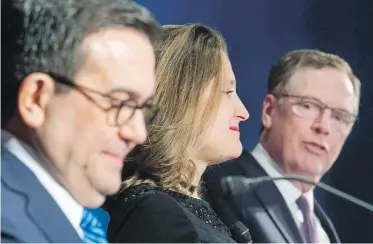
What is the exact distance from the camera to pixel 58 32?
0.75 m

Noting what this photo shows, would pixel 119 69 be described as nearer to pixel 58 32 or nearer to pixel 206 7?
pixel 58 32

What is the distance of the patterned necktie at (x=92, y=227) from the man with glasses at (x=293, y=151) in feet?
0.61

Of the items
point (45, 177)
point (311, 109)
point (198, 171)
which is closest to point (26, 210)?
point (45, 177)

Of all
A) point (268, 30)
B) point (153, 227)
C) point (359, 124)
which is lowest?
point (153, 227)

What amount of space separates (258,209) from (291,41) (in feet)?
0.77

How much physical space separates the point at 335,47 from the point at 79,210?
1.44 feet

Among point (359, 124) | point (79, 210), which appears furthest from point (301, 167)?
point (79, 210)

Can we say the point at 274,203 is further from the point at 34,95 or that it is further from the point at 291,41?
the point at 34,95

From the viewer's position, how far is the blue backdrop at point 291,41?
3.24 feet

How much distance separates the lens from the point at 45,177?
2.49 feet

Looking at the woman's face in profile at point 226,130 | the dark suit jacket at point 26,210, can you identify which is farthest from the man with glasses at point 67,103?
the woman's face in profile at point 226,130

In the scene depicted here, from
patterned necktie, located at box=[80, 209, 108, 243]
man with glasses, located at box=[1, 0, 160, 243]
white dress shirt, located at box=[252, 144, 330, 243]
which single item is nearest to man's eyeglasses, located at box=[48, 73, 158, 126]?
man with glasses, located at box=[1, 0, 160, 243]

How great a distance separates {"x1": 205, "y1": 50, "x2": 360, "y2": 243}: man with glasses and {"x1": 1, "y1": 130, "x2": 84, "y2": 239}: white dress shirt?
0.26 metres

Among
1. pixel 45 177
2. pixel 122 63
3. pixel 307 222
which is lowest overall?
pixel 307 222
